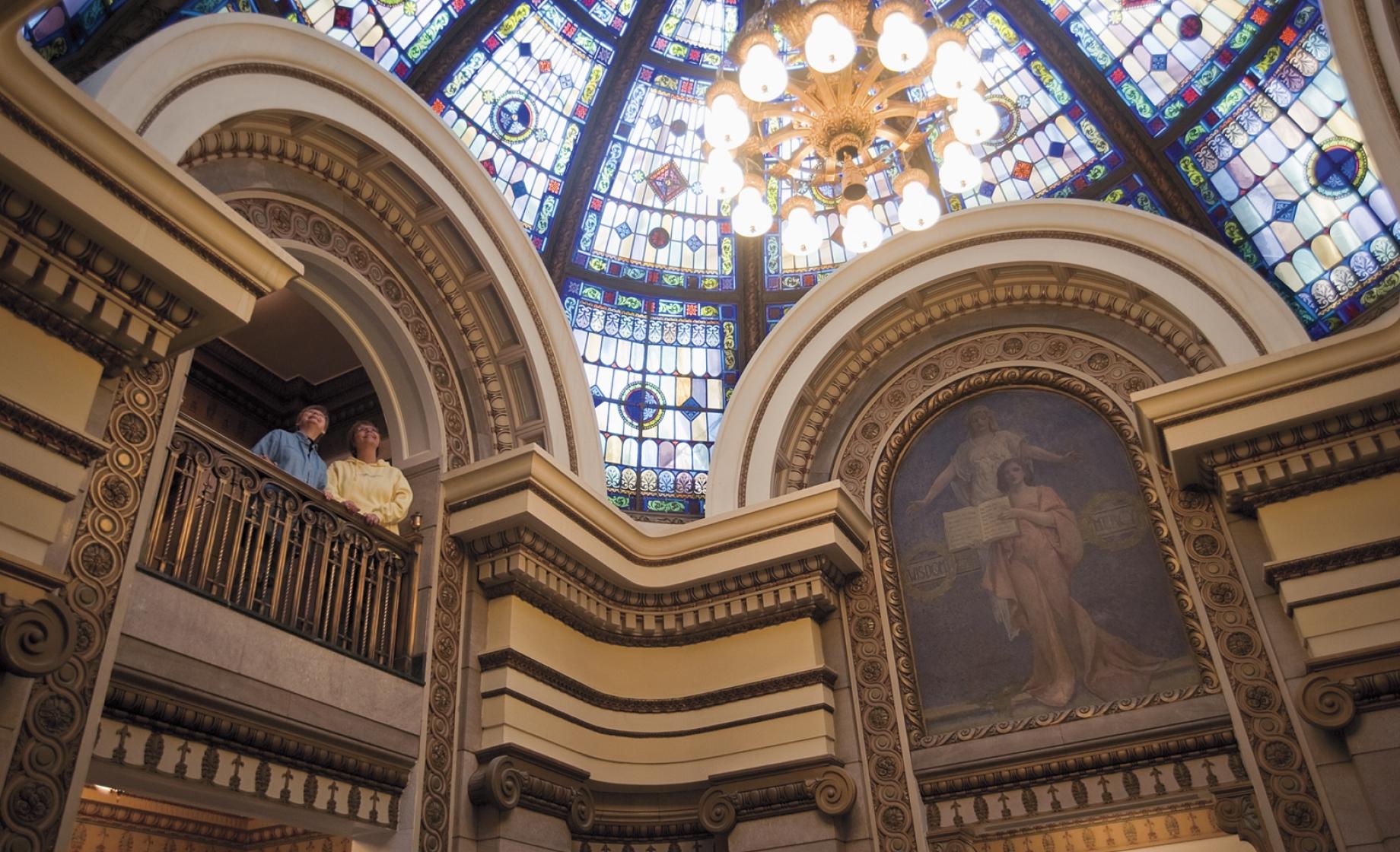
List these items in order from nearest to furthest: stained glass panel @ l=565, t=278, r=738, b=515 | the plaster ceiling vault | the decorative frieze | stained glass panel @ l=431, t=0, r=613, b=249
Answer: the decorative frieze → the plaster ceiling vault → stained glass panel @ l=431, t=0, r=613, b=249 → stained glass panel @ l=565, t=278, r=738, b=515

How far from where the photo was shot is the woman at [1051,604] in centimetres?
678

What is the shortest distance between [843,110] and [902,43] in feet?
2.81

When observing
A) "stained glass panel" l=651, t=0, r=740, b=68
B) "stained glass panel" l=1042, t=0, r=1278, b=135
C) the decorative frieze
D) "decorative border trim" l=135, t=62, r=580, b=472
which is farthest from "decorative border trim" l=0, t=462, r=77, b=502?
"stained glass panel" l=1042, t=0, r=1278, b=135

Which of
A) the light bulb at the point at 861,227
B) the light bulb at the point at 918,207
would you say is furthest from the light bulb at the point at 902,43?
the light bulb at the point at 861,227

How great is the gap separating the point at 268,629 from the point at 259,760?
2.12 feet

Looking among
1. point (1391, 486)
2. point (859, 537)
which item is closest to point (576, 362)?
point (859, 537)

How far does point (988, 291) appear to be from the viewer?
27.0 feet

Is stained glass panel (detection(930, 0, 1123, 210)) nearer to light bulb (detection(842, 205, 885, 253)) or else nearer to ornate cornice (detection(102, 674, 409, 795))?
light bulb (detection(842, 205, 885, 253))

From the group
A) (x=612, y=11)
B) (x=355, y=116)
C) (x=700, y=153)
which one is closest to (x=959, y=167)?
(x=355, y=116)

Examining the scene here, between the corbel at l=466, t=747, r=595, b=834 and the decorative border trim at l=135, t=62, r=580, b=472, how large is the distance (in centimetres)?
220

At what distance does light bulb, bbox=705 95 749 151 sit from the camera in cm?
585

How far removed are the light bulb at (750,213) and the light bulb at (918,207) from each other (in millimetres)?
820

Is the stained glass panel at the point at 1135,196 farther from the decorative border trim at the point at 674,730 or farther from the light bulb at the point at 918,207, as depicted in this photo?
the decorative border trim at the point at 674,730

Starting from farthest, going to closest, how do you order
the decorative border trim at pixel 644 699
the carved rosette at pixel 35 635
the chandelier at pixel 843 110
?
the decorative border trim at pixel 644 699, the chandelier at pixel 843 110, the carved rosette at pixel 35 635
